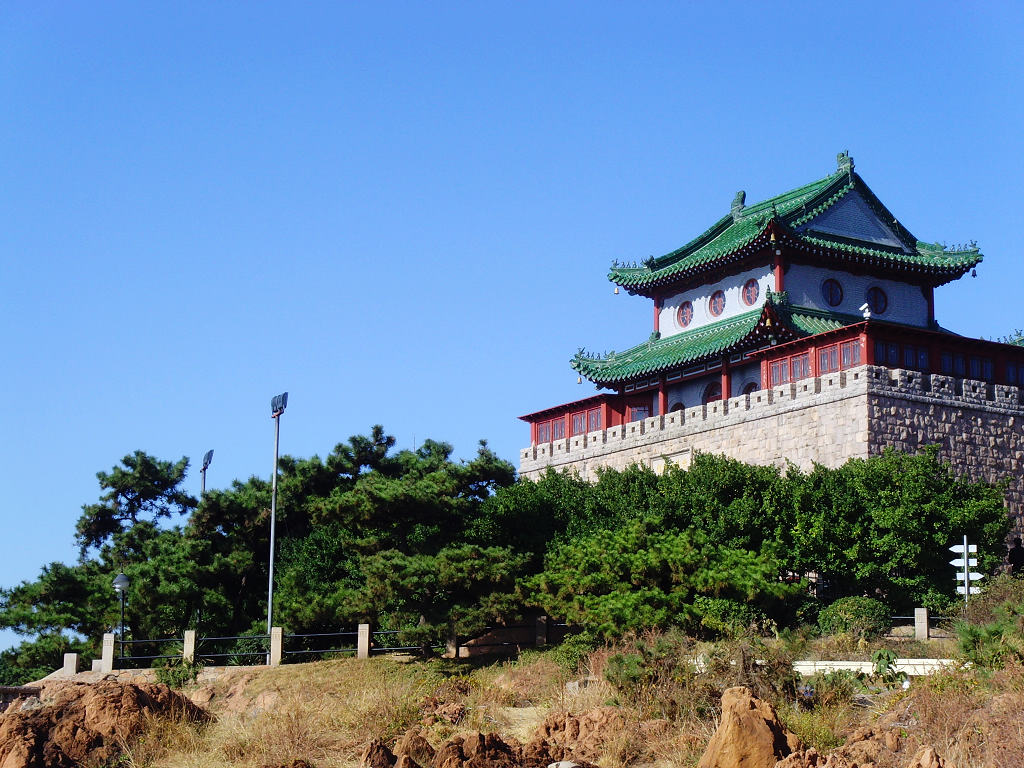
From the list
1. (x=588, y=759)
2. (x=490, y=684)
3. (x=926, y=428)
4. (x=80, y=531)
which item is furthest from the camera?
(x=80, y=531)

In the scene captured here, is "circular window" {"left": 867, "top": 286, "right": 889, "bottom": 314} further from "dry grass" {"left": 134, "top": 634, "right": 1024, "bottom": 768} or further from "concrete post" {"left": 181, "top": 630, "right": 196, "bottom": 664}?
"concrete post" {"left": 181, "top": 630, "right": 196, "bottom": 664}

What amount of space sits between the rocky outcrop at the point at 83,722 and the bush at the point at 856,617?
14.2 m

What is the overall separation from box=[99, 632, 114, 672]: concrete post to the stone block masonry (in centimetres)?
1591

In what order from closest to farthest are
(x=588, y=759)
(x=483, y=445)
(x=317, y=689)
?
1. (x=588, y=759)
2. (x=317, y=689)
3. (x=483, y=445)

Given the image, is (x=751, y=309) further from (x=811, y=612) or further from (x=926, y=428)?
(x=811, y=612)

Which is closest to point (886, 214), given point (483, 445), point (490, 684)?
point (483, 445)

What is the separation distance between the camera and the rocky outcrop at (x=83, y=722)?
17969 millimetres

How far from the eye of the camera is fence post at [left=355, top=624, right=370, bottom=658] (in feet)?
105

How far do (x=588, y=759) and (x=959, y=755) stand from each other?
182 inches

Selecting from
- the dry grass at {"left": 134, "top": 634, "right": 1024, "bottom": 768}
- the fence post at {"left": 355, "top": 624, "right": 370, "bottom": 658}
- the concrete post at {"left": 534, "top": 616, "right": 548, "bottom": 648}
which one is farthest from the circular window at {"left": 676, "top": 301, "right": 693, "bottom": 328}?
the dry grass at {"left": 134, "top": 634, "right": 1024, "bottom": 768}

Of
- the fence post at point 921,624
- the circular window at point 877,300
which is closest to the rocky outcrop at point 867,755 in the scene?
the fence post at point 921,624

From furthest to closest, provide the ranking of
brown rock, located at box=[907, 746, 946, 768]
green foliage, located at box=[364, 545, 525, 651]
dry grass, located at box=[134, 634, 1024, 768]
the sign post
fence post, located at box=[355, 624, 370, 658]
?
fence post, located at box=[355, 624, 370, 658] → green foliage, located at box=[364, 545, 525, 651] → the sign post → dry grass, located at box=[134, 634, 1024, 768] → brown rock, located at box=[907, 746, 946, 768]

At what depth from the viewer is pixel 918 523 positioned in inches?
1206

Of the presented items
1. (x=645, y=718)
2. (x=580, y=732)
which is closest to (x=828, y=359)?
(x=645, y=718)
